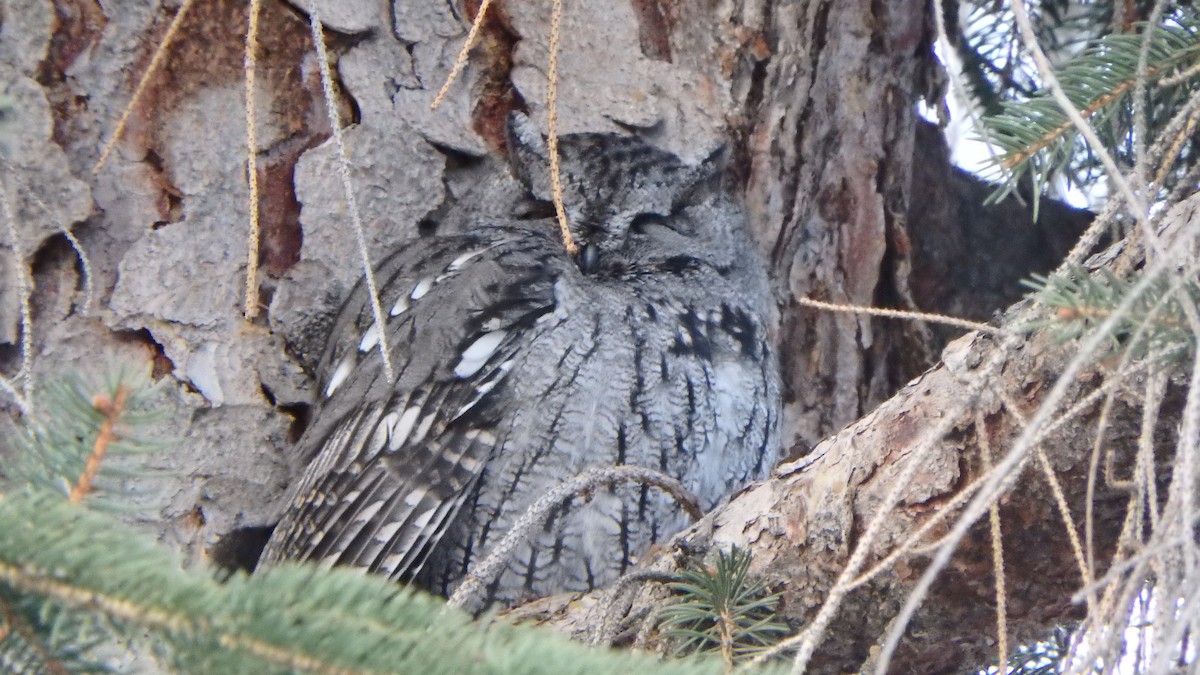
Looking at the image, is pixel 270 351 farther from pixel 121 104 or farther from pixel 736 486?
pixel 736 486

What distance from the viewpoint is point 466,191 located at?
84.6 inches

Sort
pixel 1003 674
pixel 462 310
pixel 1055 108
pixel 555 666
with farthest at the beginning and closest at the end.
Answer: pixel 462 310
pixel 1055 108
pixel 1003 674
pixel 555 666

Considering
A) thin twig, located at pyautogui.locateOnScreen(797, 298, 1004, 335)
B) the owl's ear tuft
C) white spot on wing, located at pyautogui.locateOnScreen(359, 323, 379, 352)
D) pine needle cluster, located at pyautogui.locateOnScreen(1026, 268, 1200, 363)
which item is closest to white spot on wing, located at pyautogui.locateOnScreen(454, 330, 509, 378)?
white spot on wing, located at pyautogui.locateOnScreen(359, 323, 379, 352)

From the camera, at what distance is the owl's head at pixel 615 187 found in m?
2.10

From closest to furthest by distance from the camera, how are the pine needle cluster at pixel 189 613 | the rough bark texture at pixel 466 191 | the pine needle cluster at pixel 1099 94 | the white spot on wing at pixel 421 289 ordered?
1. the pine needle cluster at pixel 189 613
2. the pine needle cluster at pixel 1099 94
3. the rough bark texture at pixel 466 191
4. the white spot on wing at pixel 421 289

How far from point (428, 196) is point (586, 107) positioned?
374mm

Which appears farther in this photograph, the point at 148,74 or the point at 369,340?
the point at 369,340

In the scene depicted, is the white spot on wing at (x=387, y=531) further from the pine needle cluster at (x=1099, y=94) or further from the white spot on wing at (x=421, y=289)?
the pine needle cluster at (x=1099, y=94)

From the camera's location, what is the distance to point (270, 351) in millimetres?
1914

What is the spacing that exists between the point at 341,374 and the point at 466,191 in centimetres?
49

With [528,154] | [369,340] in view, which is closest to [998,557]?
[369,340]

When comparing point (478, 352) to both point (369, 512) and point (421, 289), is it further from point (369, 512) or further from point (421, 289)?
point (369, 512)

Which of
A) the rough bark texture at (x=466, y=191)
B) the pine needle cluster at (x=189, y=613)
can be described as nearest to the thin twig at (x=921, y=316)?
the rough bark texture at (x=466, y=191)

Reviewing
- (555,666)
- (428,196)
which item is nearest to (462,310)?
(428,196)
